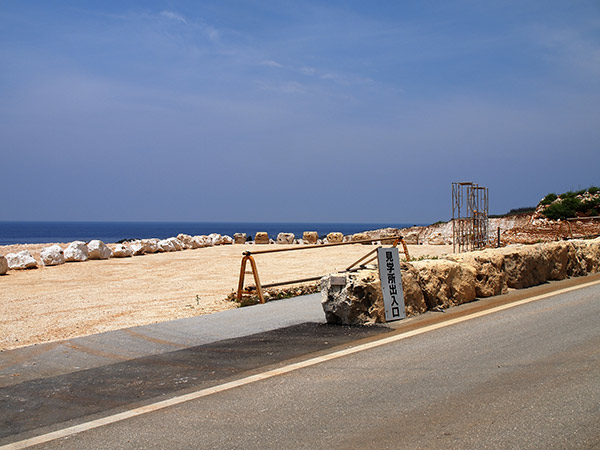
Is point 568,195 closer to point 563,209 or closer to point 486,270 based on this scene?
point 563,209

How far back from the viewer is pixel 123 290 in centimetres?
1535

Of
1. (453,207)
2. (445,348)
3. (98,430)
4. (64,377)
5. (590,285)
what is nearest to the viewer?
(98,430)

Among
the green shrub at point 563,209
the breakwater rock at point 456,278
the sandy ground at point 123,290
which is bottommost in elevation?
the sandy ground at point 123,290

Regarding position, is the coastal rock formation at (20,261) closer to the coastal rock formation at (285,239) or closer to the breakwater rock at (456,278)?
the breakwater rock at (456,278)

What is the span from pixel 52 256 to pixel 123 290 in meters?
8.81

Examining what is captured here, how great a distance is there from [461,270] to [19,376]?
6.87 m

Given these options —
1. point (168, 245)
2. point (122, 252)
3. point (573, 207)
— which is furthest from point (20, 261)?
point (573, 207)

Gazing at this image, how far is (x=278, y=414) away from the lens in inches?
197

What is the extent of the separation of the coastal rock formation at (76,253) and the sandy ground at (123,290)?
73 cm

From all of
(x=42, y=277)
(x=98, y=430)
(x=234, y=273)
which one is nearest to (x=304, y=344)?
(x=98, y=430)

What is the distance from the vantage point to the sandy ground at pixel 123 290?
10.4 meters

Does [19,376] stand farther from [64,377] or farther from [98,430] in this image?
[98,430]

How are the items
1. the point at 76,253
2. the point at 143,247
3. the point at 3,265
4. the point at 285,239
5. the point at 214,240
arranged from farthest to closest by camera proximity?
Answer: the point at 285,239 → the point at 214,240 → the point at 143,247 → the point at 76,253 → the point at 3,265

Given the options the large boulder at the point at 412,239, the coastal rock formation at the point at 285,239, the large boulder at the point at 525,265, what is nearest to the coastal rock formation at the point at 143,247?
the coastal rock formation at the point at 285,239
